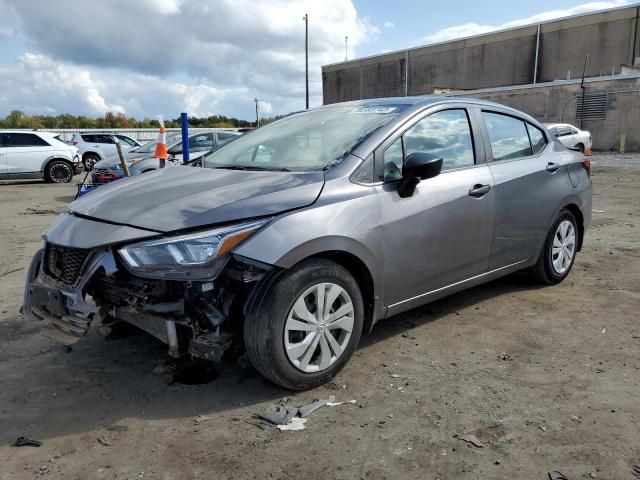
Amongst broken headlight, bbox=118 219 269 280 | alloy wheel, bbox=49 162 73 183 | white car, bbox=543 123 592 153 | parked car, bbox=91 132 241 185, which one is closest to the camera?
broken headlight, bbox=118 219 269 280

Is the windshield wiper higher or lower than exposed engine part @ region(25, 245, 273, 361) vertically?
higher

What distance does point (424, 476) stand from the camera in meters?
2.34

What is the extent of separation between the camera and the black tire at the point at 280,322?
2822 mm

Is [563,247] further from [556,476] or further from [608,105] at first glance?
[608,105]

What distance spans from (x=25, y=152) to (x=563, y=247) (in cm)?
1580

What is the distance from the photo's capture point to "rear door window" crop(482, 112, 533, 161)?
4254 millimetres

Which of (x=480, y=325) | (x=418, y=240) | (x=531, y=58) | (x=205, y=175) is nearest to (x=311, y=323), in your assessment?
(x=418, y=240)

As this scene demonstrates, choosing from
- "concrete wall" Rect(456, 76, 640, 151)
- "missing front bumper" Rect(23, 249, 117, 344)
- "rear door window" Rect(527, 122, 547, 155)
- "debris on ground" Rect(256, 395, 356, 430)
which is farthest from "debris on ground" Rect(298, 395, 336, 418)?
"concrete wall" Rect(456, 76, 640, 151)

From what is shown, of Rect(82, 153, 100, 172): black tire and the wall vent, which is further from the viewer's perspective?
the wall vent

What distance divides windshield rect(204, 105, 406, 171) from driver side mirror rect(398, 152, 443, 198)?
36 cm

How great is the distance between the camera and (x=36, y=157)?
16.1 metres

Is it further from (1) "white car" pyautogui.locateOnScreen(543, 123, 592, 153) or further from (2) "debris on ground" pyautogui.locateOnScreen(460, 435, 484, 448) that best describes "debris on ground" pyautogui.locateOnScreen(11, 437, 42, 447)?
(1) "white car" pyautogui.locateOnScreen(543, 123, 592, 153)

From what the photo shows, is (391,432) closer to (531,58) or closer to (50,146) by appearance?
(50,146)

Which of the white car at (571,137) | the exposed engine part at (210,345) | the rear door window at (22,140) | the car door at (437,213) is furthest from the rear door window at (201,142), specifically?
the white car at (571,137)
